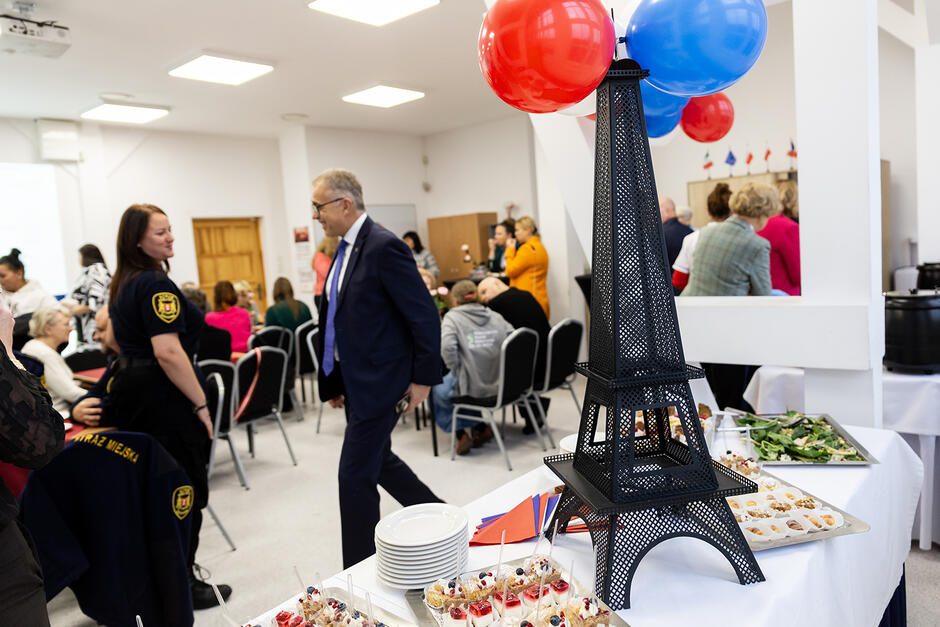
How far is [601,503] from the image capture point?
1.04 meters

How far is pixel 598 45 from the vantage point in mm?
1041

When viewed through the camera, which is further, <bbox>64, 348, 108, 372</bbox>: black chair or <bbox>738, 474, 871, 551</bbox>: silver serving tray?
<bbox>64, 348, 108, 372</bbox>: black chair

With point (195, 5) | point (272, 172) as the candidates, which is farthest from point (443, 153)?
point (195, 5)

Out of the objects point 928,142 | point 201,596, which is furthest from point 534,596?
point 928,142

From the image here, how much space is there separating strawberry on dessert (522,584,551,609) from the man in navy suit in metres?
1.25

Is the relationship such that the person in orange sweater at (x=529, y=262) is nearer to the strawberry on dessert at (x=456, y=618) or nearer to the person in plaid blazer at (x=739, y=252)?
the person in plaid blazer at (x=739, y=252)

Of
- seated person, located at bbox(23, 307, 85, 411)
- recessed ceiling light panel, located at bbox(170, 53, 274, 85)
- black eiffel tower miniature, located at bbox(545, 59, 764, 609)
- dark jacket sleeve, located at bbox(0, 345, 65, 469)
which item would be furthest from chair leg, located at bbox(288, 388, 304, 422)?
black eiffel tower miniature, located at bbox(545, 59, 764, 609)

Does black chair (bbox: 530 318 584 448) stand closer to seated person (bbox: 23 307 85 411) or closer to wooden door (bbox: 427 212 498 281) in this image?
seated person (bbox: 23 307 85 411)

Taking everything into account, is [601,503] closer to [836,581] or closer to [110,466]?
[836,581]

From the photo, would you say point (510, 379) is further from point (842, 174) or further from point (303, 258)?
point (303, 258)

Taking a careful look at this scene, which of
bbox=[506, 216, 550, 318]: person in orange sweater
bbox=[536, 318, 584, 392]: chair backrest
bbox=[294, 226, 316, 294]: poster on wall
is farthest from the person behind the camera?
bbox=[294, 226, 316, 294]: poster on wall

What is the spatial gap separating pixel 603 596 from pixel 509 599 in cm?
16

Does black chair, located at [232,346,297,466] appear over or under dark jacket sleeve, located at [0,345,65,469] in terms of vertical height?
under

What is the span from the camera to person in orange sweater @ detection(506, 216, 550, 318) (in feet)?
20.5
